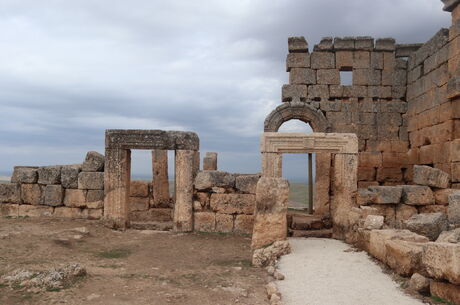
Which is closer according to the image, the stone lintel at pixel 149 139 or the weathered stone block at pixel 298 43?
the stone lintel at pixel 149 139

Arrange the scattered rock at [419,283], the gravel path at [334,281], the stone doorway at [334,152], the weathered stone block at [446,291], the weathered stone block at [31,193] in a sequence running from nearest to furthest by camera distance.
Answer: the weathered stone block at [446,291] < the gravel path at [334,281] < the scattered rock at [419,283] < the stone doorway at [334,152] < the weathered stone block at [31,193]

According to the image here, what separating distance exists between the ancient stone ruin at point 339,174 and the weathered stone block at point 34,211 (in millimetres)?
31

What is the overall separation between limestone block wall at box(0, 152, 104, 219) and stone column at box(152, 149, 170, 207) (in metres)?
2.85

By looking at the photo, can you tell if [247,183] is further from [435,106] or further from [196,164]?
[435,106]

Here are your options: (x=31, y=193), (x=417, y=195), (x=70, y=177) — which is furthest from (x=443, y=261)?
(x=31, y=193)

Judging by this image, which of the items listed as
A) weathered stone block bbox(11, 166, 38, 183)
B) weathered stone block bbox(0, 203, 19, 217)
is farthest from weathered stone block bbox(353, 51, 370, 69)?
weathered stone block bbox(0, 203, 19, 217)

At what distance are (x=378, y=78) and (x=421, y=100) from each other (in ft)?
6.24

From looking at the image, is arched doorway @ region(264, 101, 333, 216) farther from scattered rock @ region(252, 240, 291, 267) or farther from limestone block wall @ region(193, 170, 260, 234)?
scattered rock @ region(252, 240, 291, 267)

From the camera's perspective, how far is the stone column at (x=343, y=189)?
10.1m

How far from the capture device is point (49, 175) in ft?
38.4

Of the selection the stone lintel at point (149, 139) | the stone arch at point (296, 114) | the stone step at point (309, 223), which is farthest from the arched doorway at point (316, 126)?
the stone lintel at point (149, 139)

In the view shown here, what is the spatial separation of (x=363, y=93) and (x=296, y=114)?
2725mm

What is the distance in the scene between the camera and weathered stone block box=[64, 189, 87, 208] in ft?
37.6

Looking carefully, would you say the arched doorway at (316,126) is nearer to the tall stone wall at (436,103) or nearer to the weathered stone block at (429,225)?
the tall stone wall at (436,103)
